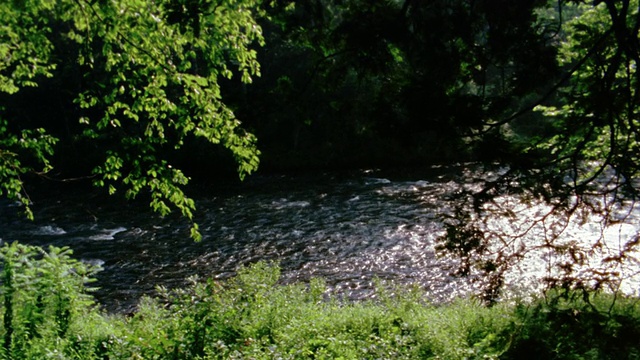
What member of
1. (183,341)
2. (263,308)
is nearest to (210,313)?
(183,341)

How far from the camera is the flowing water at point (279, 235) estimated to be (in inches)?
528

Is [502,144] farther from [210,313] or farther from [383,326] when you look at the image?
[210,313]

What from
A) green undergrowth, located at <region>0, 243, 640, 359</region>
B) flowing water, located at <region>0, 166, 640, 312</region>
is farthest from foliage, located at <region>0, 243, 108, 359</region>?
flowing water, located at <region>0, 166, 640, 312</region>

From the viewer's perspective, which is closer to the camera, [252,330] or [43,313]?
[43,313]

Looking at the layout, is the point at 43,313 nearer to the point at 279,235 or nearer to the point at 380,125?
the point at 380,125

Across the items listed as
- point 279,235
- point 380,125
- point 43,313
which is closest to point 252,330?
point 43,313

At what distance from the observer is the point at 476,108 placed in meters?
5.17

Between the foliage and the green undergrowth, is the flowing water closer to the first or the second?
the green undergrowth

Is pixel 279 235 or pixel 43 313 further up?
pixel 43 313

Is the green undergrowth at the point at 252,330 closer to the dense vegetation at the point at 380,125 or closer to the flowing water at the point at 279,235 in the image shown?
the dense vegetation at the point at 380,125

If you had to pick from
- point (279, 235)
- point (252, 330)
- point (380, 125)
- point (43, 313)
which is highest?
point (380, 125)

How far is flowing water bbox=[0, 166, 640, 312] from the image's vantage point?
13.4 m

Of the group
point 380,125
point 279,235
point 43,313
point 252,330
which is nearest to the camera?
point 380,125

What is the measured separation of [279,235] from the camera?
678 inches
